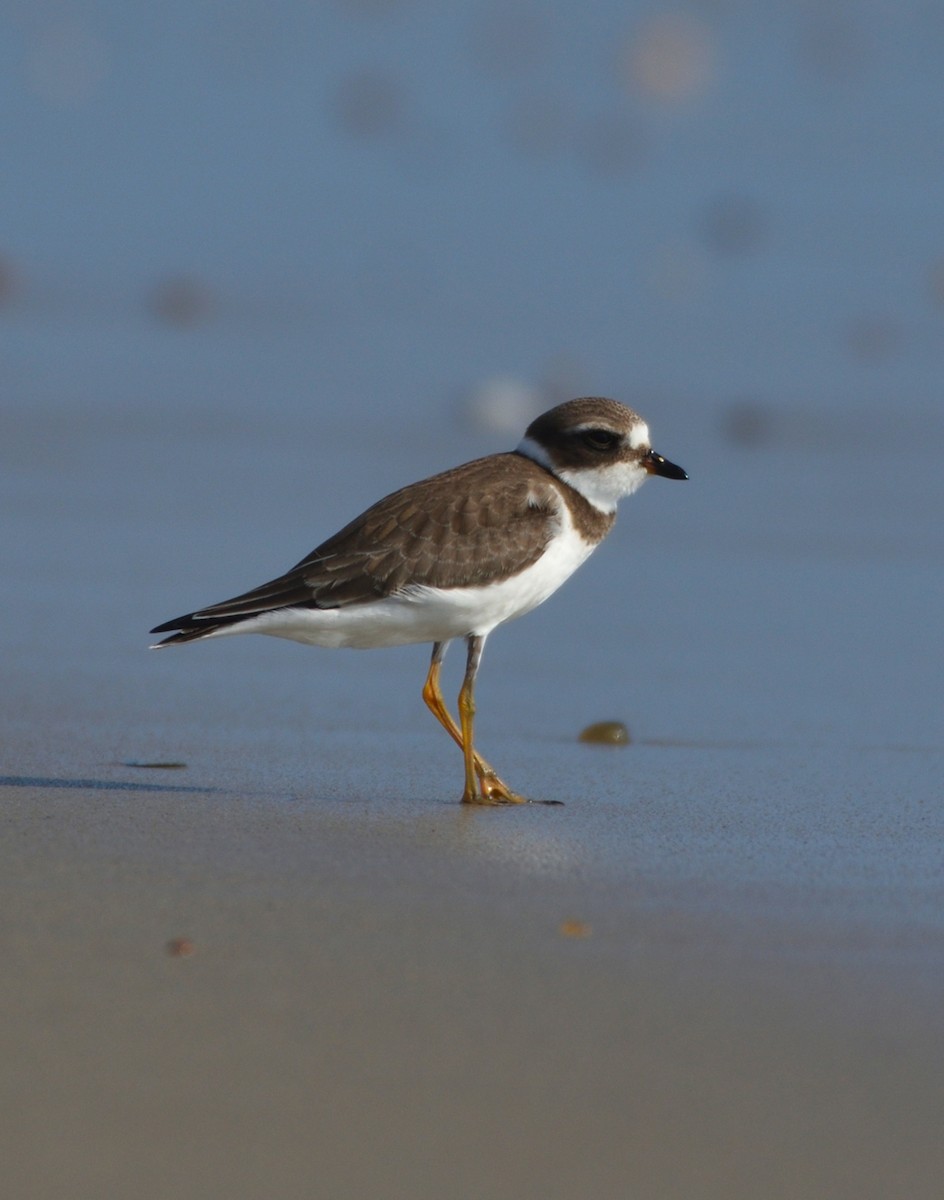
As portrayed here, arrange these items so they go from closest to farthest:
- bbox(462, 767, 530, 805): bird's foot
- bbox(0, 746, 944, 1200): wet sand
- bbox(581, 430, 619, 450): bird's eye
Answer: bbox(0, 746, 944, 1200): wet sand → bbox(462, 767, 530, 805): bird's foot → bbox(581, 430, 619, 450): bird's eye

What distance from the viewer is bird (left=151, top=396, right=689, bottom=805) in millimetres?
5316

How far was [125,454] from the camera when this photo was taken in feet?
35.8

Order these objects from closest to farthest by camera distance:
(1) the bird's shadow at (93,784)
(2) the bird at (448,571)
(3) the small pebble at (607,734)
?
(1) the bird's shadow at (93,784) < (2) the bird at (448,571) < (3) the small pebble at (607,734)

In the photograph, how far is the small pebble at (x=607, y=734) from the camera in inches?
235

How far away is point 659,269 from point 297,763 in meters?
12.6

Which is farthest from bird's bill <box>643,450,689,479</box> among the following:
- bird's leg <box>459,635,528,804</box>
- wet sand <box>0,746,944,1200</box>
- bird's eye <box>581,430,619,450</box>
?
wet sand <box>0,746,944,1200</box>

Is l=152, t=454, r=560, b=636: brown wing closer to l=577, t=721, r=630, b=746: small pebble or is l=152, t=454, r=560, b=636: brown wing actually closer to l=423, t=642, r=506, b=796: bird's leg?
l=423, t=642, r=506, b=796: bird's leg

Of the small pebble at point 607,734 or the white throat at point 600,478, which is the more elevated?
the white throat at point 600,478

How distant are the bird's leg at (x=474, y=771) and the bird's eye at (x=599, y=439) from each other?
67cm

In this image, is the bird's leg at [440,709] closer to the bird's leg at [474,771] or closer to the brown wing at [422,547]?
the bird's leg at [474,771]

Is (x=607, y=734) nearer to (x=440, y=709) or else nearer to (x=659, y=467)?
(x=440, y=709)

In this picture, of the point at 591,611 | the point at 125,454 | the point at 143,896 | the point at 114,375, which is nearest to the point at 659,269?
the point at 114,375

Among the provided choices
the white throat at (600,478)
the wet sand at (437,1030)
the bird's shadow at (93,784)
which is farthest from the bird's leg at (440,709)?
the wet sand at (437,1030)

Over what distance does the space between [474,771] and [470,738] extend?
125 mm
